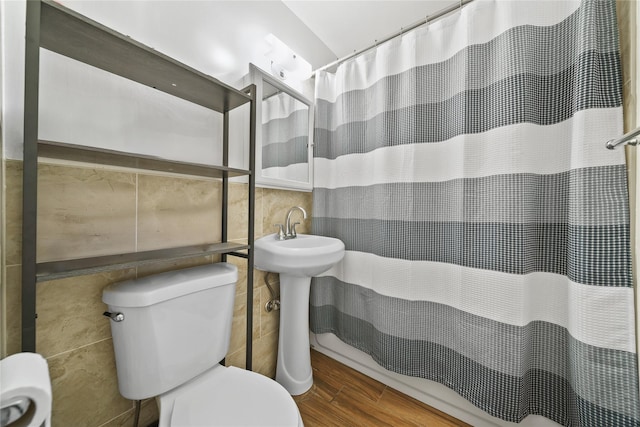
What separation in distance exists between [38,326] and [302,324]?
974 mm

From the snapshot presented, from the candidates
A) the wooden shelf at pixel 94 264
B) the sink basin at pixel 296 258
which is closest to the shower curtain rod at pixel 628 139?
the sink basin at pixel 296 258

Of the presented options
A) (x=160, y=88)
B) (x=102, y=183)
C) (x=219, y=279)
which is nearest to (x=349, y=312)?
(x=219, y=279)

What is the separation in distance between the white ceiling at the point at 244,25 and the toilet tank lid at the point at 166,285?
34.3 inches

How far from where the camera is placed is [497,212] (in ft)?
3.23

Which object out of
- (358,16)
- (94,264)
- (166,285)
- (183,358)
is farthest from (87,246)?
(358,16)

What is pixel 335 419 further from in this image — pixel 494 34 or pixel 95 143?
pixel 494 34

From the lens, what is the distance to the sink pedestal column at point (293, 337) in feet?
4.15

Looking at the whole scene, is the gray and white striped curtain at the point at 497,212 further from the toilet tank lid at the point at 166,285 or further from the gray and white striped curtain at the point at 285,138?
the toilet tank lid at the point at 166,285

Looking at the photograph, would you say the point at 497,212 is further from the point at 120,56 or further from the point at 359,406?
the point at 120,56

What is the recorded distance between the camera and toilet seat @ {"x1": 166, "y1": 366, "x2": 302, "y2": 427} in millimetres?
683

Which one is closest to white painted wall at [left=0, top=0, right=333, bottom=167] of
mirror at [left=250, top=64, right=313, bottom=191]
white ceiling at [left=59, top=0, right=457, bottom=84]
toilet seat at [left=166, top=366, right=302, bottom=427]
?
white ceiling at [left=59, top=0, right=457, bottom=84]

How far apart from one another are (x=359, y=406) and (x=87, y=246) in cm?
137

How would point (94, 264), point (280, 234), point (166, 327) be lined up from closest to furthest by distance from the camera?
point (94, 264), point (166, 327), point (280, 234)

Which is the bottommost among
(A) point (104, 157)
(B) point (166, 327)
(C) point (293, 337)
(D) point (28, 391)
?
(C) point (293, 337)
